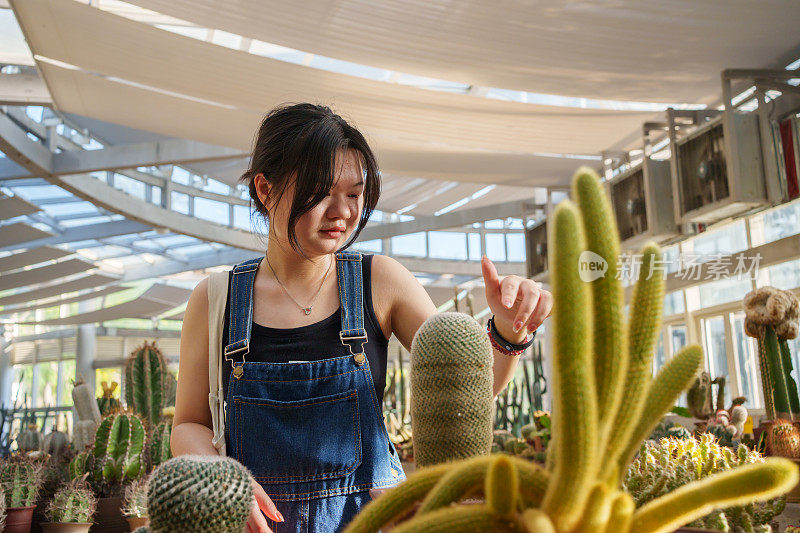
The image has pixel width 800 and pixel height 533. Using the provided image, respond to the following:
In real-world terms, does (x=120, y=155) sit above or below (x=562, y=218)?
above

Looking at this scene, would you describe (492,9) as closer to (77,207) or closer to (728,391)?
(728,391)

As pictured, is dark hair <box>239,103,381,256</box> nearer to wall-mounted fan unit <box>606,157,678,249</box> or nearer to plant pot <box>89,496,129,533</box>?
plant pot <box>89,496,129,533</box>

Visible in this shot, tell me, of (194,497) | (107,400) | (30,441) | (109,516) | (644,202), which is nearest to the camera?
(194,497)

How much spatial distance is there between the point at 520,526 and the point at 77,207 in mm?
11895

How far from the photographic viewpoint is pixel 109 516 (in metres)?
3.23

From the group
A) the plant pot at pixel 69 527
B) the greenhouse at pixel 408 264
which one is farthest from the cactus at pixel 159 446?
the plant pot at pixel 69 527

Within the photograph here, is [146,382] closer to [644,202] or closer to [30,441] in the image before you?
[30,441]

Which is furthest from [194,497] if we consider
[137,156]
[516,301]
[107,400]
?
[137,156]

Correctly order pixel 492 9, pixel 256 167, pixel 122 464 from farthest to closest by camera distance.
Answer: pixel 492 9 < pixel 122 464 < pixel 256 167

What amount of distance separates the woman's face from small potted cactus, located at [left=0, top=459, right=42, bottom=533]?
7.99 ft

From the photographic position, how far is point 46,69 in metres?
6.36

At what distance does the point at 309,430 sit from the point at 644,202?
5255mm

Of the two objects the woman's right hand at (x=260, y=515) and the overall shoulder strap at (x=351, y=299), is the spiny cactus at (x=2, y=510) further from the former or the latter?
the woman's right hand at (x=260, y=515)

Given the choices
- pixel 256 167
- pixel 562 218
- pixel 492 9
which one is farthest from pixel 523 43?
pixel 562 218
